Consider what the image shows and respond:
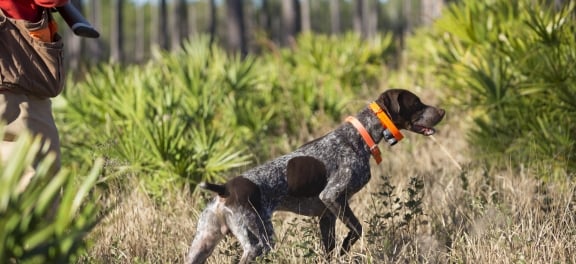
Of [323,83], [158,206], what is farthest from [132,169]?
[323,83]

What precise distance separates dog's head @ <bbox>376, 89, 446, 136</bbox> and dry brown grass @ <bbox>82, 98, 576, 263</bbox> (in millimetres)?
571

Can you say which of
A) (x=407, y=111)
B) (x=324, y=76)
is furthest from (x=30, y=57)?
(x=324, y=76)

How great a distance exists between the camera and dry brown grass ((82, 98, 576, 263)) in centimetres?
502

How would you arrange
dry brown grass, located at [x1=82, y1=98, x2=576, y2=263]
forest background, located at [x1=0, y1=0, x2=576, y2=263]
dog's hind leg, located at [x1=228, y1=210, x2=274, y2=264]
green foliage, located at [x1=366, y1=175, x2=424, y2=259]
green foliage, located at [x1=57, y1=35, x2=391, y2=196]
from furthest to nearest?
green foliage, located at [x1=57, y1=35, x2=391, y2=196] → green foliage, located at [x1=366, y1=175, x2=424, y2=259] → dry brown grass, located at [x1=82, y1=98, x2=576, y2=263] → forest background, located at [x1=0, y1=0, x2=576, y2=263] → dog's hind leg, located at [x1=228, y1=210, x2=274, y2=264]

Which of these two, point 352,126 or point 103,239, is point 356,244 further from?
point 103,239

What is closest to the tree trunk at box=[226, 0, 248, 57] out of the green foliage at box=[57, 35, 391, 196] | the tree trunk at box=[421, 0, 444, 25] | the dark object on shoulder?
the tree trunk at box=[421, 0, 444, 25]

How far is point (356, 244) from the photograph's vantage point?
18.2 ft

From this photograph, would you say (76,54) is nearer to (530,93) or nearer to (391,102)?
(530,93)

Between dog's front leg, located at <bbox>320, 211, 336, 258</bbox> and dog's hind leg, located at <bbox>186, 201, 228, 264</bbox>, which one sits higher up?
dog's hind leg, located at <bbox>186, 201, 228, 264</bbox>

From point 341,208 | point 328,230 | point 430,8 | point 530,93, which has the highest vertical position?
point 341,208

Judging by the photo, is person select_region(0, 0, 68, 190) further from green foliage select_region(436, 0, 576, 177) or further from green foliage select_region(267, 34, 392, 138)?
green foliage select_region(267, 34, 392, 138)

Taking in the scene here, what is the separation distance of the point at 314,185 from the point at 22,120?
163 cm

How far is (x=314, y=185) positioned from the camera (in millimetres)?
5082

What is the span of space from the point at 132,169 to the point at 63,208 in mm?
4318
